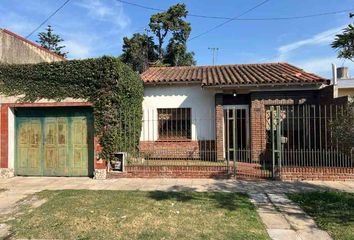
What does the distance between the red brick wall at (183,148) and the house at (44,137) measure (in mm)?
2880

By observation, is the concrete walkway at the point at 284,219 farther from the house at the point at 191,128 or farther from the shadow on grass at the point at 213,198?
the house at the point at 191,128

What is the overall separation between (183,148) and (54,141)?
524cm

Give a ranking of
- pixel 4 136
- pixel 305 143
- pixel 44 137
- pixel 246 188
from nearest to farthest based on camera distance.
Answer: pixel 246 188 → pixel 4 136 → pixel 44 137 → pixel 305 143

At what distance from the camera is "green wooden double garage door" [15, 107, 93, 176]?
10.7m

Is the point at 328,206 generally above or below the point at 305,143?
below

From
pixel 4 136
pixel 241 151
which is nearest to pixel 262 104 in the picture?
pixel 241 151

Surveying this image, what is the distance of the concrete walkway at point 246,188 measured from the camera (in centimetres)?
573

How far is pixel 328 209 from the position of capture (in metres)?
6.62

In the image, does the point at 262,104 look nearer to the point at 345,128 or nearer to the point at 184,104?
the point at 184,104

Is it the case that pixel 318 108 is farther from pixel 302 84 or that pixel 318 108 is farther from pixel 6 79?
pixel 6 79

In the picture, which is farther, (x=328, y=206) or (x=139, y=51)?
(x=139, y=51)

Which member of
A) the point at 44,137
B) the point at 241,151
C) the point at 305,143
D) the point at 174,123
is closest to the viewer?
the point at 44,137

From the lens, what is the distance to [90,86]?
1029cm

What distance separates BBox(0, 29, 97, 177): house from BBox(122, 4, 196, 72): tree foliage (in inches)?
974
